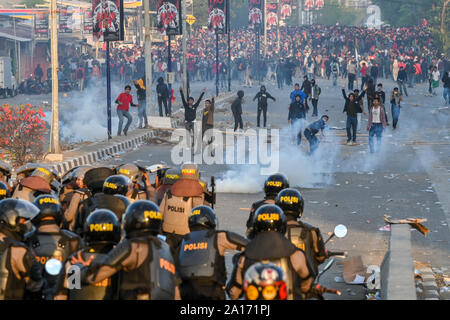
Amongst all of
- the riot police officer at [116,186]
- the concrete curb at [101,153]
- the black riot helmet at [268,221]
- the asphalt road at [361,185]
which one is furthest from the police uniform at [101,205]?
the concrete curb at [101,153]

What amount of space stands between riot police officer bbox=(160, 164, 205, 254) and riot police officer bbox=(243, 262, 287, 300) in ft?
14.9

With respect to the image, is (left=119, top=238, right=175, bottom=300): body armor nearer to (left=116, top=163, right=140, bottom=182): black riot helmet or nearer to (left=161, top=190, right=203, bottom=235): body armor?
(left=161, top=190, right=203, bottom=235): body armor

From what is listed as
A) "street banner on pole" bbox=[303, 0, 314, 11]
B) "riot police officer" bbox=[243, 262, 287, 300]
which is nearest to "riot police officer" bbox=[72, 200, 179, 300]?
"riot police officer" bbox=[243, 262, 287, 300]

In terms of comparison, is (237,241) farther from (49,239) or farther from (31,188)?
(31,188)

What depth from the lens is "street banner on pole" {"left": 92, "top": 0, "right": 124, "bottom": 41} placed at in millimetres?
27250

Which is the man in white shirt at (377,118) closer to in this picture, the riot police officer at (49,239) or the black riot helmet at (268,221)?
the riot police officer at (49,239)

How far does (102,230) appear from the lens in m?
7.25

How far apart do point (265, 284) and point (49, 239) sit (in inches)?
128

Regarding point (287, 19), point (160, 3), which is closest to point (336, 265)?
point (160, 3)

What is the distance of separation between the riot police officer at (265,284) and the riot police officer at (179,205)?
455cm

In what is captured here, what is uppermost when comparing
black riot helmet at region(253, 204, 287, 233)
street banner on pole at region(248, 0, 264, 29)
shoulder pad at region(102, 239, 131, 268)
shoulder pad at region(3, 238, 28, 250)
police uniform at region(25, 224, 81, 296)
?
street banner on pole at region(248, 0, 264, 29)

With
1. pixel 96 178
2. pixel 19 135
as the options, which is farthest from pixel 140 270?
pixel 19 135

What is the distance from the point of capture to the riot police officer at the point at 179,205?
10.2m
